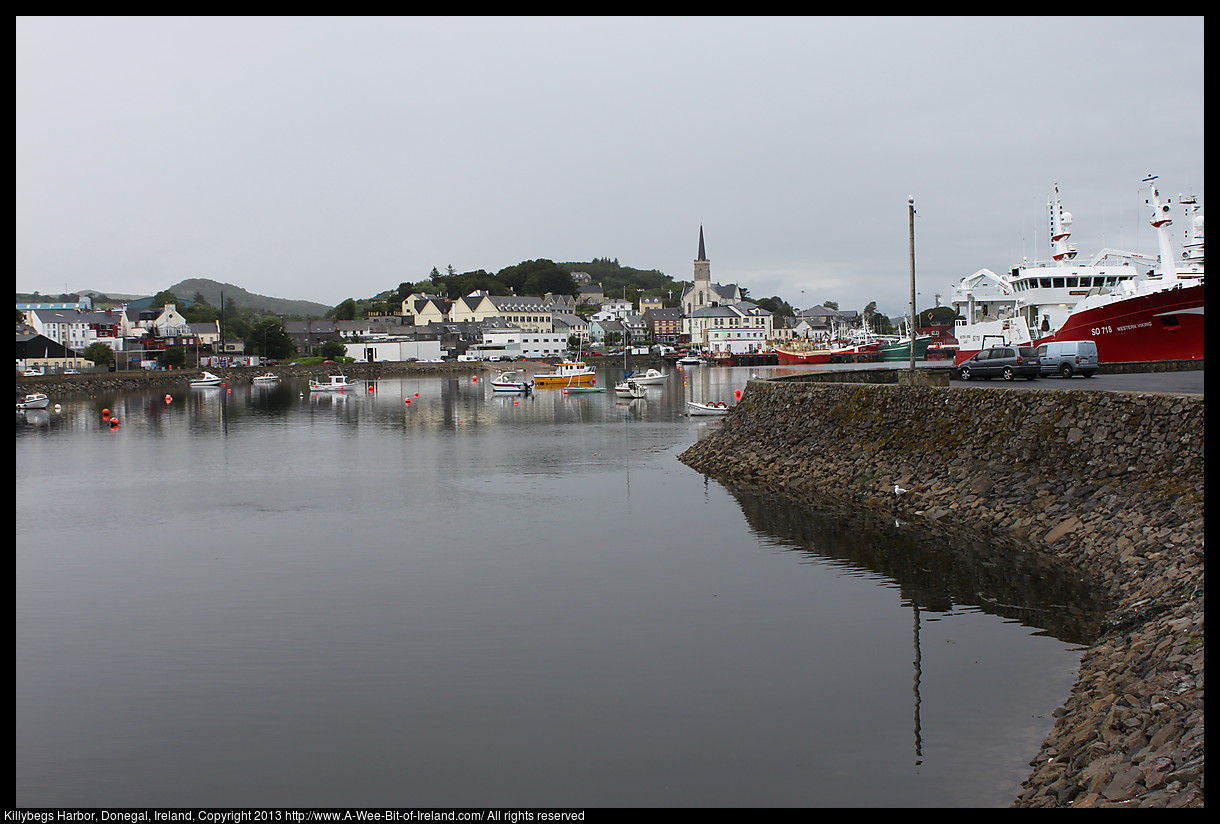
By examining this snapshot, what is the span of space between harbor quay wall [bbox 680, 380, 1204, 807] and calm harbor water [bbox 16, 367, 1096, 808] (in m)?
0.85

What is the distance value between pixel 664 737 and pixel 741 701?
60.7 inches

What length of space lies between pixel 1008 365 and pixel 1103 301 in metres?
21.3

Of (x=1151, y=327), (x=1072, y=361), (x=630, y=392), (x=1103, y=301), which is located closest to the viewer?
(x=1072, y=361)

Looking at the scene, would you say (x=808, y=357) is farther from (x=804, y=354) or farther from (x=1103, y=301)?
(x=1103, y=301)

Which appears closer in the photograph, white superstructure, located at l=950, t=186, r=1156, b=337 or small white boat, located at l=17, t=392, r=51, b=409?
white superstructure, located at l=950, t=186, r=1156, b=337

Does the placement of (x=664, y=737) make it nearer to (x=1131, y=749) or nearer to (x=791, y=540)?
(x=1131, y=749)

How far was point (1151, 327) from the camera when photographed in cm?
4422

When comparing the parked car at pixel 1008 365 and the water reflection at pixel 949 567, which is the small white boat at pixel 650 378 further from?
the water reflection at pixel 949 567

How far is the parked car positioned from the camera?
34.7 metres

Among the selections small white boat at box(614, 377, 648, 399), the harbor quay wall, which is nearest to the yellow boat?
small white boat at box(614, 377, 648, 399)

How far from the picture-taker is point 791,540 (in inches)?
909

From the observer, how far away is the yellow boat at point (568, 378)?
96.8 metres

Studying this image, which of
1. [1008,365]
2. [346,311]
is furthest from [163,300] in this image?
[1008,365]

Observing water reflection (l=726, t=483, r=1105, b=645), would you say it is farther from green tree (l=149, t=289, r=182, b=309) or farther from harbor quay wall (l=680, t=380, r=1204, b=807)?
green tree (l=149, t=289, r=182, b=309)
